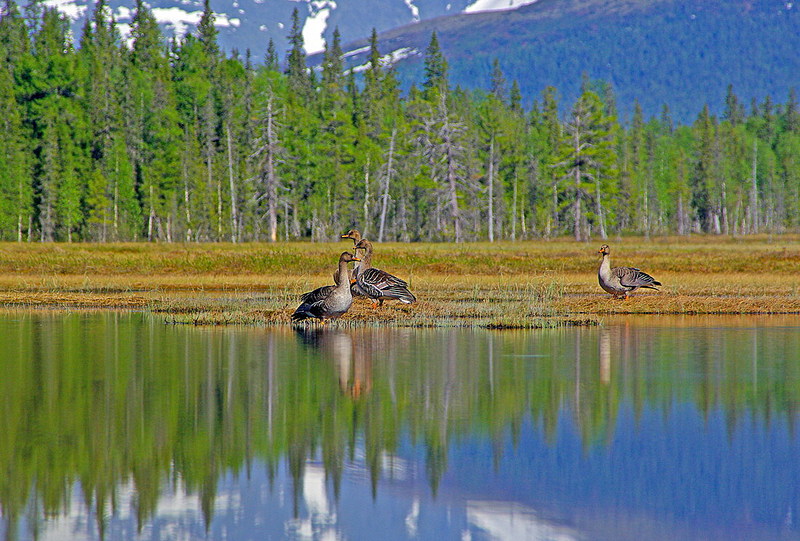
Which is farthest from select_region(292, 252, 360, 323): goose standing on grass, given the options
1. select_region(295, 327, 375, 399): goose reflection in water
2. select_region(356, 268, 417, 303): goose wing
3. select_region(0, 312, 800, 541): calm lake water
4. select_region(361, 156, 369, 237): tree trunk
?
select_region(361, 156, 369, 237): tree trunk

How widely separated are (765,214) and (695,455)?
150 metres

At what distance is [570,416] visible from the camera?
12.7m

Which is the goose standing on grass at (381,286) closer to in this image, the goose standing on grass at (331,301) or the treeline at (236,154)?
the goose standing on grass at (331,301)

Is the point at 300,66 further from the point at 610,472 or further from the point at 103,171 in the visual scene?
the point at 610,472

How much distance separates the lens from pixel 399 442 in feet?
37.1

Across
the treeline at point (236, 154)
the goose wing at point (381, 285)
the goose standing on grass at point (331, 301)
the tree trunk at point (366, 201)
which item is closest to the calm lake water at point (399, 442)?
the goose standing on grass at point (331, 301)

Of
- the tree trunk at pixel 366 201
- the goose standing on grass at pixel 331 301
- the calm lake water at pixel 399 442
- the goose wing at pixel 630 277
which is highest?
the tree trunk at pixel 366 201

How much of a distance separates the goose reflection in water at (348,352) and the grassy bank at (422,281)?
193cm

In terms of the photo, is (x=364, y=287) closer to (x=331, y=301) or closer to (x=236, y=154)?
(x=331, y=301)

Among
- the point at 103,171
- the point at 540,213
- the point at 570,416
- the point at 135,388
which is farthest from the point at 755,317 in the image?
the point at 540,213

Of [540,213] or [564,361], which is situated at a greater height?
[540,213]

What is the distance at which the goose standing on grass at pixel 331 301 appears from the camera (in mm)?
22250

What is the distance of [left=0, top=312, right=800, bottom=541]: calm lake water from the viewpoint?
8781mm

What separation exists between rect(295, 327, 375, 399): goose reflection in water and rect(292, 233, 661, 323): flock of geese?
1.74 ft
